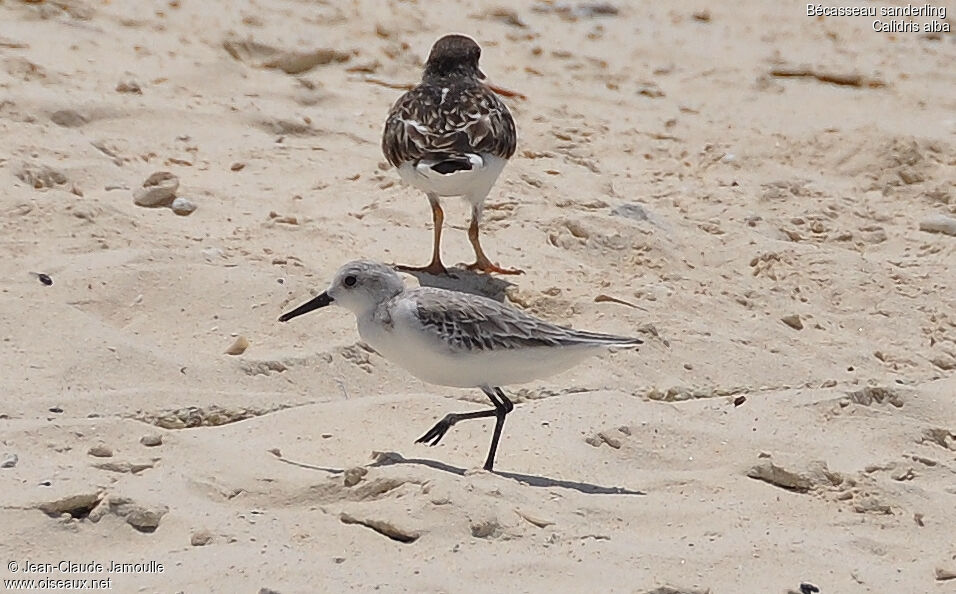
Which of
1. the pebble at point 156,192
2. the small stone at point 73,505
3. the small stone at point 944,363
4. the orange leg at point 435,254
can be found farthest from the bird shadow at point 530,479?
the pebble at point 156,192

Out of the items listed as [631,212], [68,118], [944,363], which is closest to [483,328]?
[944,363]

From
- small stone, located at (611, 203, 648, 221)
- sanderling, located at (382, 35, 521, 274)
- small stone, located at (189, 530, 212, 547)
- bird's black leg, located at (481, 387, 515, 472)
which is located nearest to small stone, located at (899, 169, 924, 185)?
small stone, located at (611, 203, 648, 221)

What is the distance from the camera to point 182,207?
7438 millimetres

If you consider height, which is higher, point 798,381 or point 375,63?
point 375,63

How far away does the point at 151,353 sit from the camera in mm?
5980

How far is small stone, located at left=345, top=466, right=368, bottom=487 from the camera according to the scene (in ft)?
16.3

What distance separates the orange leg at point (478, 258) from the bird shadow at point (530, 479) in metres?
2.14

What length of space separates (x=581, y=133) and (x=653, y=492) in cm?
452

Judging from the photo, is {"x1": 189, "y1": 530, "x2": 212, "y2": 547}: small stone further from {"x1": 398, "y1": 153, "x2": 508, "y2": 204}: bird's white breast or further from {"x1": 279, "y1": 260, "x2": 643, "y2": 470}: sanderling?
{"x1": 398, "y1": 153, "x2": 508, "y2": 204}: bird's white breast

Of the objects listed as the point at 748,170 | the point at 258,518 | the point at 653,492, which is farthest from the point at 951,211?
the point at 258,518

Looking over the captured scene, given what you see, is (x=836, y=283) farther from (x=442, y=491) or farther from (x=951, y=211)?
(x=442, y=491)

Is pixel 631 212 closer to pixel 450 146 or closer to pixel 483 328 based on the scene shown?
pixel 450 146

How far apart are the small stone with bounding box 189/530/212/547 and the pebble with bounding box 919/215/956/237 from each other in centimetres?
527

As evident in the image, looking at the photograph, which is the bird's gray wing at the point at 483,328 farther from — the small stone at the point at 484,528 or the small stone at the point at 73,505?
the small stone at the point at 73,505
